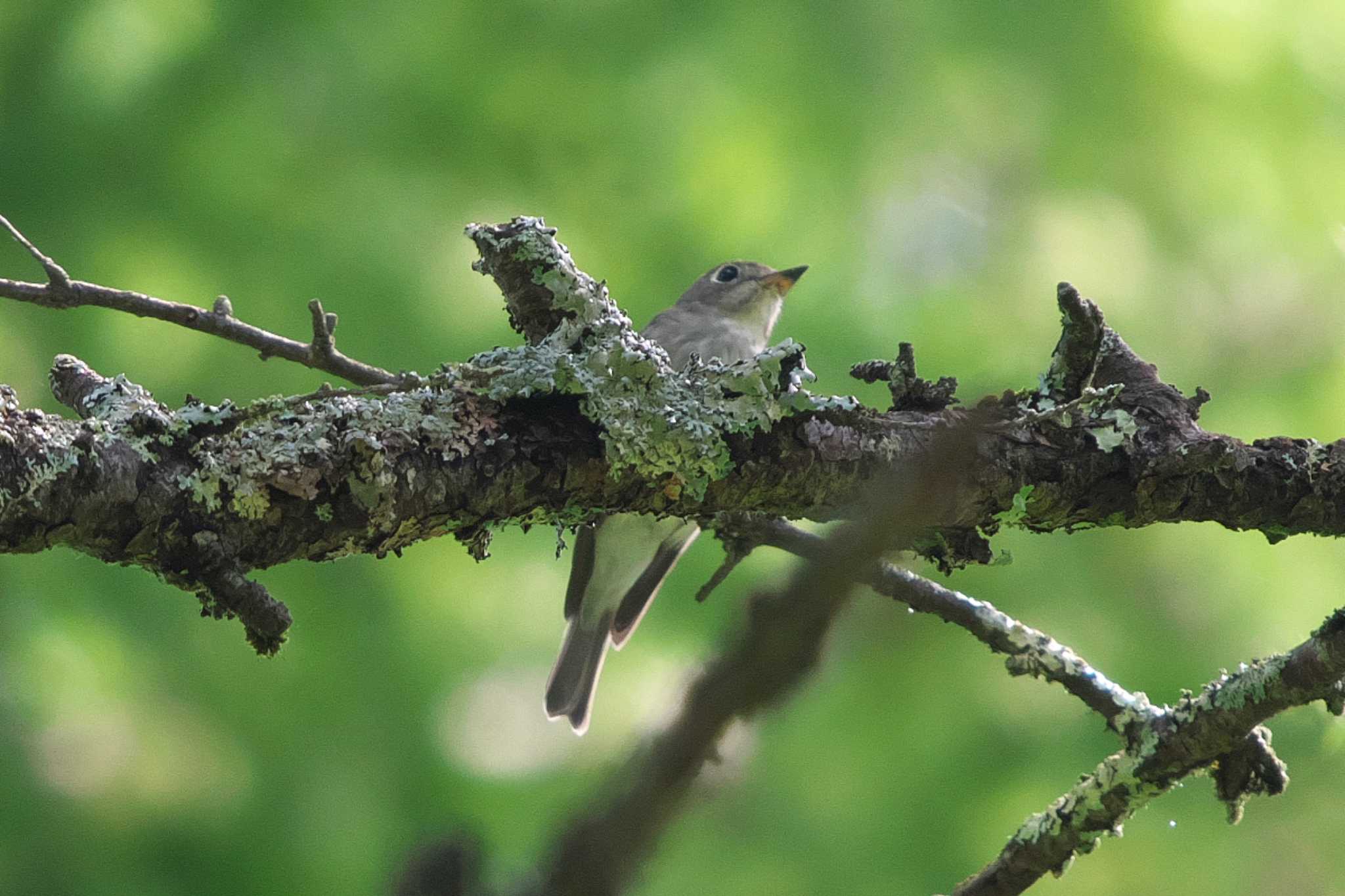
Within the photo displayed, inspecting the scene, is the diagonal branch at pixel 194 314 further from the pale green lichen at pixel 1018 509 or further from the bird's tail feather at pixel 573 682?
the bird's tail feather at pixel 573 682

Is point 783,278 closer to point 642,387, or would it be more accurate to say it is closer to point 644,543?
point 644,543

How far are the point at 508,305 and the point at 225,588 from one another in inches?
34.4

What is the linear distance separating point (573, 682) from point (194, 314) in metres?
1.95

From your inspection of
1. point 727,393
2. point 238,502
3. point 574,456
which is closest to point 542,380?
point 574,456

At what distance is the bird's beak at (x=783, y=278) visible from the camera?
4.80 metres

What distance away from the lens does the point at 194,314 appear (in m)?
2.43

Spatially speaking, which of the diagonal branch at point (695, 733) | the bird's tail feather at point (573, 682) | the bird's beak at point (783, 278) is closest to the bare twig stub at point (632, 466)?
the diagonal branch at point (695, 733)

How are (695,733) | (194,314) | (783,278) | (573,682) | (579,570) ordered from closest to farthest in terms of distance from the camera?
(695,733)
(194,314)
(573,682)
(579,570)
(783,278)

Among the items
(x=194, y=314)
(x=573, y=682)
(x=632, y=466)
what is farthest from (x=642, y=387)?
(x=573, y=682)

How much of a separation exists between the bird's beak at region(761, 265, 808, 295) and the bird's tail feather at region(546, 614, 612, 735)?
152 cm

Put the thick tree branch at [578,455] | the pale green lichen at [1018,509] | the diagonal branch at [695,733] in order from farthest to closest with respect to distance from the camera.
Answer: the pale green lichen at [1018,509] → the thick tree branch at [578,455] → the diagonal branch at [695,733]

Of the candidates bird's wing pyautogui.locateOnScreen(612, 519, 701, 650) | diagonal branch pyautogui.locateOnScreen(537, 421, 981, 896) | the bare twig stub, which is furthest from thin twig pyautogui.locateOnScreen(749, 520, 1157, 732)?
diagonal branch pyautogui.locateOnScreen(537, 421, 981, 896)

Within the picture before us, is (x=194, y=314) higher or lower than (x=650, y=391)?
higher

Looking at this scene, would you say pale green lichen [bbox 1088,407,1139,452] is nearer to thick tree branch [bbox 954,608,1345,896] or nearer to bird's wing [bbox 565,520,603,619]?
thick tree branch [bbox 954,608,1345,896]
